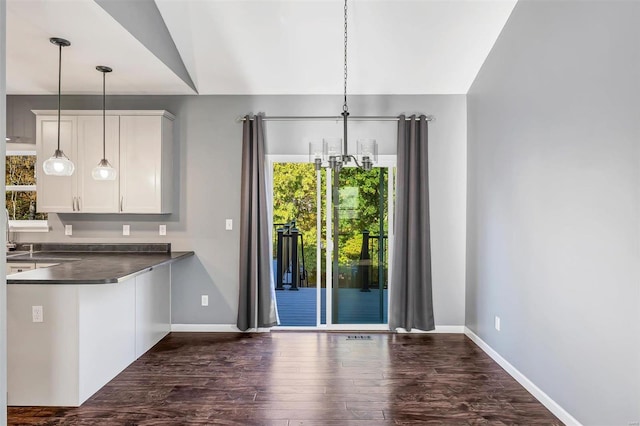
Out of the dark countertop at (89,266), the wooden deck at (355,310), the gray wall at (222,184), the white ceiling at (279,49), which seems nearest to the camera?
the dark countertop at (89,266)

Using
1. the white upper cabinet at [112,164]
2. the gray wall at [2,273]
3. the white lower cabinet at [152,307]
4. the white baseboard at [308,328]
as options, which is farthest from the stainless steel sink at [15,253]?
the gray wall at [2,273]

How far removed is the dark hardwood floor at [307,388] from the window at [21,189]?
219 centimetres

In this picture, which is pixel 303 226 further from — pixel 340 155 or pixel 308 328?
pixel 340 155

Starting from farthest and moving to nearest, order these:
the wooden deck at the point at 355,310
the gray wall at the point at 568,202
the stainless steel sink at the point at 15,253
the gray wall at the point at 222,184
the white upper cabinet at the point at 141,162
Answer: the wooden deck at the point at 355,310
the gray wall at the point at 222,184
the white upper cabinet at the point at 141,162
the stainless steel sink at the point at 15,253
the gray wall at the point at 568,202

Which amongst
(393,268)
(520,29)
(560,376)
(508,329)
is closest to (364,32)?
(520,29)

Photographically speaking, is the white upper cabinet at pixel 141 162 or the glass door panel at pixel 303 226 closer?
the white upper cabinet at pixel 141 162

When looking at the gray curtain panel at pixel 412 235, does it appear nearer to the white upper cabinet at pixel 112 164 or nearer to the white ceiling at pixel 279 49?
the white ceiling at pixel 279 49

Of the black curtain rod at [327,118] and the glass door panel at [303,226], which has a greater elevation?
the black curtain rod at [327,118]

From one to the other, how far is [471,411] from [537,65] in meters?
2.57

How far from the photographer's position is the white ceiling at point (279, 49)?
336cm

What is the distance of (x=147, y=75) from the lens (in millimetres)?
3826

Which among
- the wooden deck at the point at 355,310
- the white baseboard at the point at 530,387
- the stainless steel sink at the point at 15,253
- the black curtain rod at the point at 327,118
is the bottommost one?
the white baseboard at the point at 530,387

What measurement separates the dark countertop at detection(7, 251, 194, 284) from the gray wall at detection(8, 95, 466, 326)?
29cm

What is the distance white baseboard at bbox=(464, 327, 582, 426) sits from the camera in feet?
8.52
